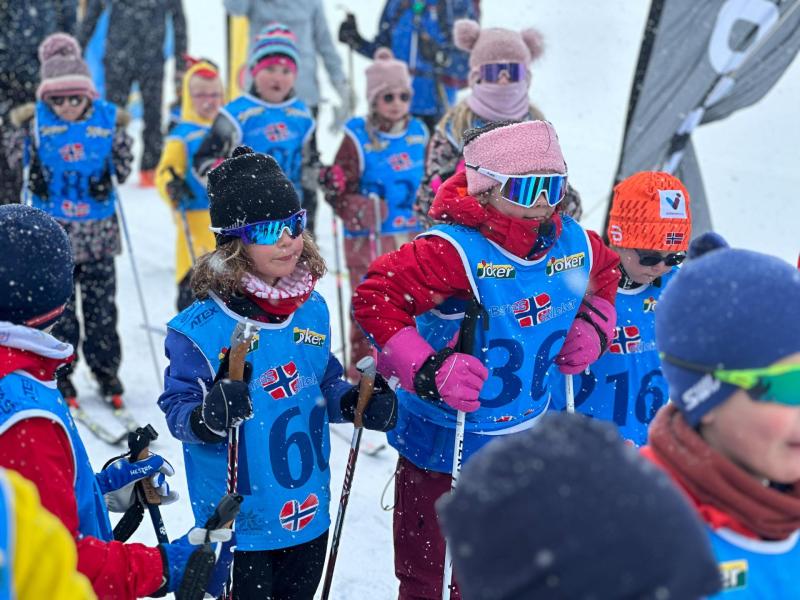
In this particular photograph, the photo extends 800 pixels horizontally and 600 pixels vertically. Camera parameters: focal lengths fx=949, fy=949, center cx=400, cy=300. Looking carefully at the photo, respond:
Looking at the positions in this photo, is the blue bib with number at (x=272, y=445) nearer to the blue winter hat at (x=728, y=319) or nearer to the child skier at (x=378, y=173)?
the blue winter hat at (x=728, y=319)

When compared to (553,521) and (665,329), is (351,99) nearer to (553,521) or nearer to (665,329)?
(665,329)

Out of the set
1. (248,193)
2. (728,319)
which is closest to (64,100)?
(248,193)

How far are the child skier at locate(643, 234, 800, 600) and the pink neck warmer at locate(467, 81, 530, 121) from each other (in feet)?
12.0

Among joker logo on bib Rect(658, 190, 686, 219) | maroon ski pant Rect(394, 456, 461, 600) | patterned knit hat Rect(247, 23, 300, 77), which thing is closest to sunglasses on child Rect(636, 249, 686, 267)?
joker logo on bib Rect(658, 190, 686, 219)

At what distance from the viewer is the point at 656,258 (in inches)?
149

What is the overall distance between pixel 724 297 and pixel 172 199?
5694 mm

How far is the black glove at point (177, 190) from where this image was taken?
6.89m

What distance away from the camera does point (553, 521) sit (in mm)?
1203

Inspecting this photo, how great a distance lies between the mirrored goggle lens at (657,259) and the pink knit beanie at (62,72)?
4013 millimetres

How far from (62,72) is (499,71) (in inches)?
118

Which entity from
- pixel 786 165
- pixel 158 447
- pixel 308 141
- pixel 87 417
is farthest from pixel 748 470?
pixel 786 165

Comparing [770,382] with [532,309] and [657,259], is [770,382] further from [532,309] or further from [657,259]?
[657,259]

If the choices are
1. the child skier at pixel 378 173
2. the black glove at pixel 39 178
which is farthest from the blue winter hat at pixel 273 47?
the black glove at pixel 39 178

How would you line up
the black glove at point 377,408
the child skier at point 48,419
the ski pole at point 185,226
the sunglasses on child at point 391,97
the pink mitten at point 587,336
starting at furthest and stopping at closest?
1. the ski pole at point 185,226
2. the sunglasses on child at point 391,97
3. the pink mitten at point 587,336
4. the black glove at point 377,408
5. the child skier at point 48,419
